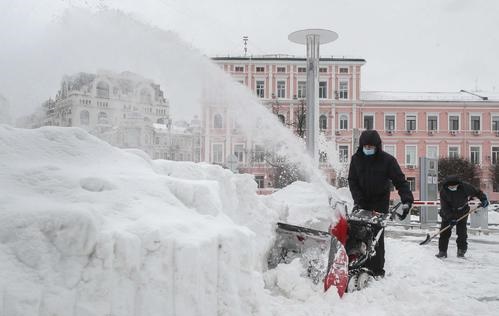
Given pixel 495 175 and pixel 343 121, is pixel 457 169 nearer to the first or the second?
pixel 495 175

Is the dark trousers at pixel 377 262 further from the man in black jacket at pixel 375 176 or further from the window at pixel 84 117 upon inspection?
the window at pixel 84 117

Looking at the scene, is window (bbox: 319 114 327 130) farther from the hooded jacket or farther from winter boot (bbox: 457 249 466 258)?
the hooded jacket

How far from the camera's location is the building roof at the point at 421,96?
49.4m

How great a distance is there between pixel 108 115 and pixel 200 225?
19.6 meters

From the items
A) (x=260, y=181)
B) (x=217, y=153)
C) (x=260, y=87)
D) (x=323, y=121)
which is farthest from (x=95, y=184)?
(x=323, y=121)

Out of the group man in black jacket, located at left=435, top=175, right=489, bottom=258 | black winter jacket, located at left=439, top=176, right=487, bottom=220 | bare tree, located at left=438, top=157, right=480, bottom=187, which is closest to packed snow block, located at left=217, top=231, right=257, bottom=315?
man in black jacket, located at left=435, top=175, right=489, bottom=258

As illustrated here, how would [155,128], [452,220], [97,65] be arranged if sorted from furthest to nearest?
1. [155,128]
2. [97,65]
3. [452,220]

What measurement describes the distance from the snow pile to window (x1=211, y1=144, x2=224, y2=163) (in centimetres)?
3524

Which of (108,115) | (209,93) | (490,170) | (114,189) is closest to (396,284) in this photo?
(114,189)

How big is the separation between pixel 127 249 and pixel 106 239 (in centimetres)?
13

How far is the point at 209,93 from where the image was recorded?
14.0m

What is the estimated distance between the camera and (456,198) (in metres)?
9.13

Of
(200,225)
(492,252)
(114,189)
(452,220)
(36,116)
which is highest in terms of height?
(36,116)

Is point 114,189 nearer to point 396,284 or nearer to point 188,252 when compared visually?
Answer: point 188,252
